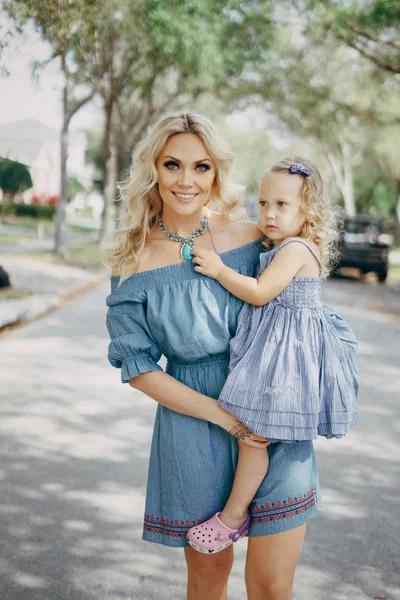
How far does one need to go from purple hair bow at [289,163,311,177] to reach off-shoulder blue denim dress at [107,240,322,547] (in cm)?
39

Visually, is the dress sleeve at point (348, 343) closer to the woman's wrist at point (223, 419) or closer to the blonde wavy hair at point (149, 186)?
the woman's wrist at point (223, 419)

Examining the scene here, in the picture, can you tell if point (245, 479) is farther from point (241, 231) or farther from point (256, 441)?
point (241, 231)

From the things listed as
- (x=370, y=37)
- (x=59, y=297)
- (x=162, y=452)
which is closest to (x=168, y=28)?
(x=370, y=37)

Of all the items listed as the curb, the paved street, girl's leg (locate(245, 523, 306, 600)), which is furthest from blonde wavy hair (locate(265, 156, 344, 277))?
the curb

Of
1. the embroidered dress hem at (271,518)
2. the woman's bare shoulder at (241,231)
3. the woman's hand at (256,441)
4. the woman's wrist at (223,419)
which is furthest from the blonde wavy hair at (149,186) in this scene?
the embroidered dress hem at (271,518)

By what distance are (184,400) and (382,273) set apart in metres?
18.8

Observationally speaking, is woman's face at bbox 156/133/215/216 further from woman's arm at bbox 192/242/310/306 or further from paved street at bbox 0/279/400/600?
paved street at bbox 0/279/400/600

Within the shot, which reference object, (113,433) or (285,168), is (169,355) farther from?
(113,433)

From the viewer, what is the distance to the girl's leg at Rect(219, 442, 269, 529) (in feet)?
7.18

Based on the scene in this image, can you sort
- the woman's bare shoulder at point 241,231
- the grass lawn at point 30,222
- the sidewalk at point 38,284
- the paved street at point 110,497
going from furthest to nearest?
the grass lawn at point 30,222, the sidewalk at point 38,284, the paved street at point 110,497, the woman's bare shoulder at point 241,231

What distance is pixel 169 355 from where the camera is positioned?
2.39 meters

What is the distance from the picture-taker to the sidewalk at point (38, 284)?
34.2 feet

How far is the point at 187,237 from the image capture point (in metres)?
2.41

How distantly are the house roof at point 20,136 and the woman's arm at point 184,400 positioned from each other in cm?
961
